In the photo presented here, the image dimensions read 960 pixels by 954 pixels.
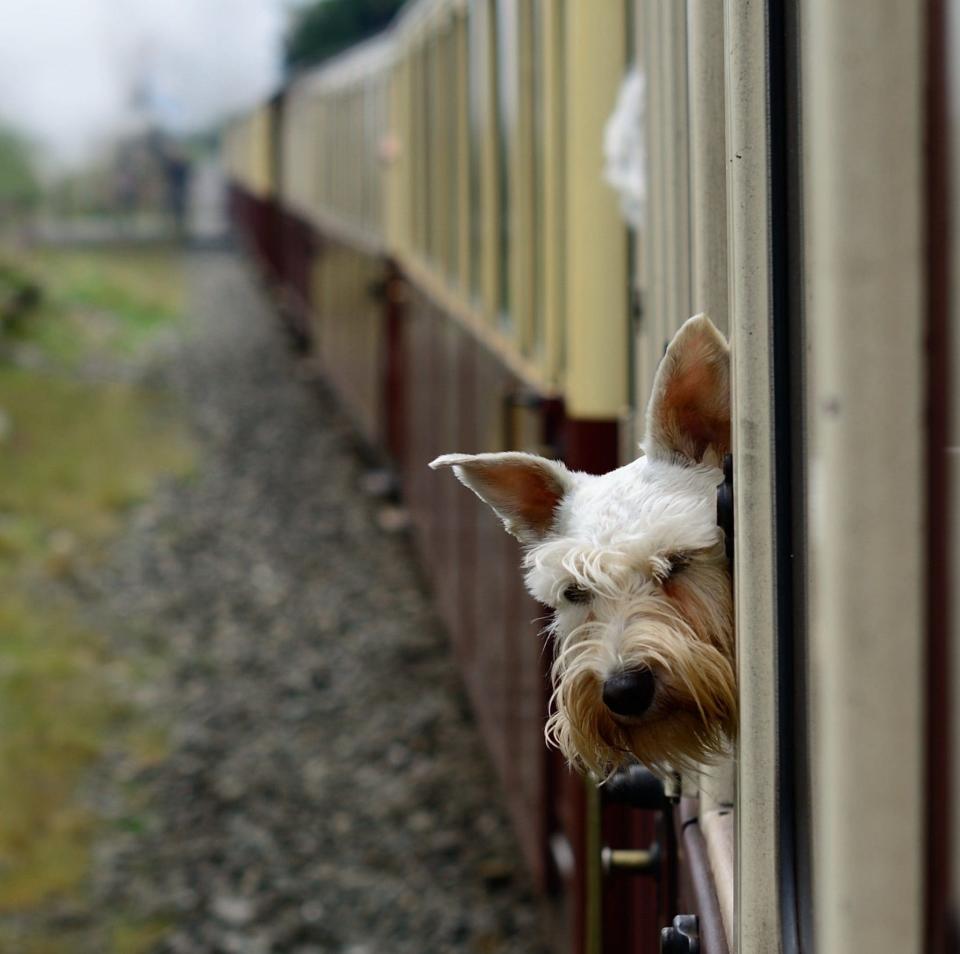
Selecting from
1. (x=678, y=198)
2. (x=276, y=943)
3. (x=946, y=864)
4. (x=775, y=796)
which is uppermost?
(x=678, y=198)

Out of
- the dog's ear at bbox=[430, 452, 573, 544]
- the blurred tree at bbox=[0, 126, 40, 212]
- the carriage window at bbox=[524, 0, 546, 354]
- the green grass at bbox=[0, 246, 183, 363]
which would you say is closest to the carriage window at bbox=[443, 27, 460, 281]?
the carriage window at bbox=[524, 0, 546, 354]

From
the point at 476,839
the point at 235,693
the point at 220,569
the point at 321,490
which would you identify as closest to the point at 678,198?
the point at 476,839

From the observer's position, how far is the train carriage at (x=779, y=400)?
0.85 m

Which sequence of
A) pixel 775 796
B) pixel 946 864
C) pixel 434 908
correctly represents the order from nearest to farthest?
1. pixel 946 864
2. pixel 775 796
3. pixel 434 908

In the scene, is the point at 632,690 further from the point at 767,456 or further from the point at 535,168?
the point at 535,168

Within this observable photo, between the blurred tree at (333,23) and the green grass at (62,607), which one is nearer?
the green grass at (62,607)

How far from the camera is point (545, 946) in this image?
5.03 meters

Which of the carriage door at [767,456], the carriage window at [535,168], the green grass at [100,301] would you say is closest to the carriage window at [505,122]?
the carriage window at [535,168]

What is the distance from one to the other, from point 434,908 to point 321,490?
6466mm

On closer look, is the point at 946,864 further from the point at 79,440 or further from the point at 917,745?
the point at 79,440

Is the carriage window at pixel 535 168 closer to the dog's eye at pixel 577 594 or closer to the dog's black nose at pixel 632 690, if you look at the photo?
the dog's eye at pixel 577 594

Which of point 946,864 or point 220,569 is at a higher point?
point 946,864

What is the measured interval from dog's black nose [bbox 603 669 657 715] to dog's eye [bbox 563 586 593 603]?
0.37 feet

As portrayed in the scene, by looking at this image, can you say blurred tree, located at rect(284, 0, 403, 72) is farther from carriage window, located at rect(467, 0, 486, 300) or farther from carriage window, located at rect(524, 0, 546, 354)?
carriage window, located at rect(524, 0, 546, 354)
